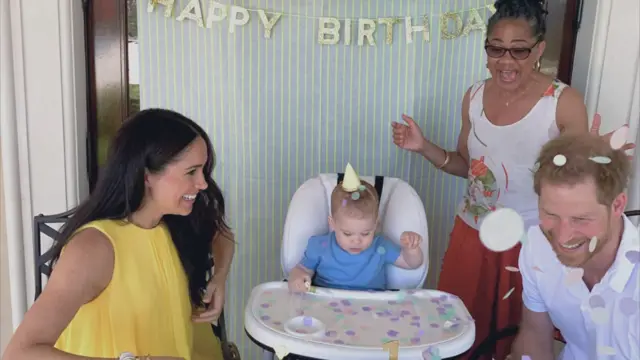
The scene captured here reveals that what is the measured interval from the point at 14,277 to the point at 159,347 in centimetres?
89

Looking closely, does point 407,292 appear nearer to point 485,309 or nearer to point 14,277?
point 485,309

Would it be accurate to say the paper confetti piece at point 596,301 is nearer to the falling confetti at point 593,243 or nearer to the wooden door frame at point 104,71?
the falling confetti at point 593,243

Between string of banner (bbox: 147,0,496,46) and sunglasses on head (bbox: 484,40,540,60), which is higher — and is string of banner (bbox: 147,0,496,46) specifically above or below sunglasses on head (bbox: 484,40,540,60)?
above

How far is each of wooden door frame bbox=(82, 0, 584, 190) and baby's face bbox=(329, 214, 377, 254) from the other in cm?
92

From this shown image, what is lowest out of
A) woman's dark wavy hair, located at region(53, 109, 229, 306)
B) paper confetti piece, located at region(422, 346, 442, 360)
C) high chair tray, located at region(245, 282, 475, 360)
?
paper confetti piece, located at region(422, 346, 442, 360)

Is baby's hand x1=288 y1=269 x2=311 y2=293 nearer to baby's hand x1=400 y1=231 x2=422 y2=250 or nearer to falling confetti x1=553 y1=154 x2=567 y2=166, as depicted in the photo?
baby's hand x1=400 y1=231 x2=422 y2=250

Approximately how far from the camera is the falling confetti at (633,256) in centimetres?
125

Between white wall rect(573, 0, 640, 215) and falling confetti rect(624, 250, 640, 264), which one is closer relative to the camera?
falling confetti rect(624, 250, 640, 264)

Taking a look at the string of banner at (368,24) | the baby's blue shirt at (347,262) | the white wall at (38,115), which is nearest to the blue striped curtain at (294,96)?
the string of banner at (368,24)

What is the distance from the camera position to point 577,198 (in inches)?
47.2

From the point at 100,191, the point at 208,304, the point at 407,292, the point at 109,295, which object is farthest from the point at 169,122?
the point at 407,292

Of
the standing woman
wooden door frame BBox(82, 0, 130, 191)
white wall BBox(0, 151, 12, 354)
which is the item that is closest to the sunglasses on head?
the standing woman

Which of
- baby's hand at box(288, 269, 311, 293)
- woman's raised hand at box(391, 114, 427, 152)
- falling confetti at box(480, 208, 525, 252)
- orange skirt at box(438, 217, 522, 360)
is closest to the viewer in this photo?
falling confetti at box(480, 208, 525, 252)

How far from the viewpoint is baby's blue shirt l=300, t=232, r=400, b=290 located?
1676 millimetres
